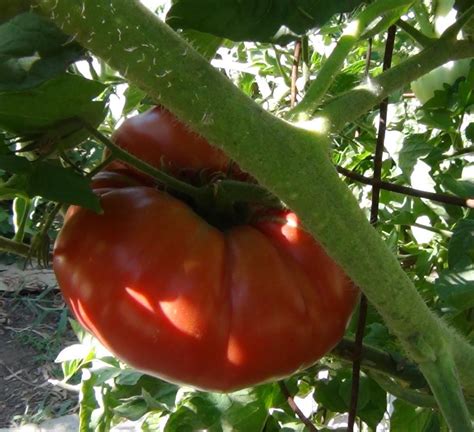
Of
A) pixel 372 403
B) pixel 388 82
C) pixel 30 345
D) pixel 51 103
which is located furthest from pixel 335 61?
pixel 30 345

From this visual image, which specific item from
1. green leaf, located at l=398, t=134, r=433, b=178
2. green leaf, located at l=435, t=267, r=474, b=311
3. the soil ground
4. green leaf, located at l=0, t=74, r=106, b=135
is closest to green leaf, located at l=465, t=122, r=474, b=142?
green leaf, located at l=398, t=134, r=433, b=178

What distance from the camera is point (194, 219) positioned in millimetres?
565

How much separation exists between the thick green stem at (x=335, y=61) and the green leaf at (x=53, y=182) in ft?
0.50

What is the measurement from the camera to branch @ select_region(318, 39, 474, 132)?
484 millimetres

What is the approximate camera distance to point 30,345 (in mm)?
2385

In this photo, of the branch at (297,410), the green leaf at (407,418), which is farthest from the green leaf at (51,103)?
the green leaf at (407,418)

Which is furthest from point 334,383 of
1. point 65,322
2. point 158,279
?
point 65,322

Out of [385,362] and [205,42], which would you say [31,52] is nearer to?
[205,42]

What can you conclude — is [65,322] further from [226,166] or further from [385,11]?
[385,11]

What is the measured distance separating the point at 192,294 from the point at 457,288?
9.3 inches

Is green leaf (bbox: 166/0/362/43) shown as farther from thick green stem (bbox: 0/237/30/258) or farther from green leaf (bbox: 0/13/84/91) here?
thick green stem (bbox: 0/237/30/258)

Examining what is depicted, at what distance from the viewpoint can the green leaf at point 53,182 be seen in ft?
1.71

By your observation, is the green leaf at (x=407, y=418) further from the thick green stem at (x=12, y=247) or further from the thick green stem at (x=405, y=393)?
the thick green stem at (x=12, y=247)

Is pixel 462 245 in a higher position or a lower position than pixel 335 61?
lower
